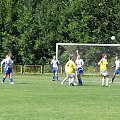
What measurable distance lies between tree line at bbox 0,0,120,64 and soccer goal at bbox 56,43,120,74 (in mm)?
13463

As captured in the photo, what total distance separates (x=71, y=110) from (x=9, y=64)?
16.0 m

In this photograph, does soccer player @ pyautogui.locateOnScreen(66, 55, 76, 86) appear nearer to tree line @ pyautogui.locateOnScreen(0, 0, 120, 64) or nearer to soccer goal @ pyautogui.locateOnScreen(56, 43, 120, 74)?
soccer goal @ pyautogui.locateOnScreen(56, 43, 120, 74)

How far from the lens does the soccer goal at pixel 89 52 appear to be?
134 feet

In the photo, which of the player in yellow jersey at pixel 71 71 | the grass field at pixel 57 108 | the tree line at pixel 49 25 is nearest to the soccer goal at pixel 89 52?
the player in yellow jersey at pixel 71 71

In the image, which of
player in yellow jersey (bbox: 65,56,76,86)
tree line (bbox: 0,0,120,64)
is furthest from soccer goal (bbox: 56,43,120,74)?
tree line (bbox: 0,0,120,64)

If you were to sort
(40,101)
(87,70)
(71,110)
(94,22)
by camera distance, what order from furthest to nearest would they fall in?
(94,22) → (87,70) → (40,101) → (71,110)

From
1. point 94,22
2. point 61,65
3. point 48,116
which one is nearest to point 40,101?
point 48,116

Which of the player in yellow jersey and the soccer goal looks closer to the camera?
the player in yellow jersey

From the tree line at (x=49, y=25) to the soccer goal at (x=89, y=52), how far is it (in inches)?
530

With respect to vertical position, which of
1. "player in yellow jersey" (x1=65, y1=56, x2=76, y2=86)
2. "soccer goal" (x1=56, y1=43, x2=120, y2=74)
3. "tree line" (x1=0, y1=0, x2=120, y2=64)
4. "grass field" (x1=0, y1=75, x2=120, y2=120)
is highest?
"tree line" (x1=0, y1=0, x2=120, y2=64)

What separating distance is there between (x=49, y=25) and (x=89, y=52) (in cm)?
1789

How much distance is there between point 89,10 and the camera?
188 ft

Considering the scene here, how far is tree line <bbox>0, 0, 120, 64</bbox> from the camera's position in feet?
186

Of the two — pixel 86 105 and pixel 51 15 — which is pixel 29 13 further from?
pixel 86 105
